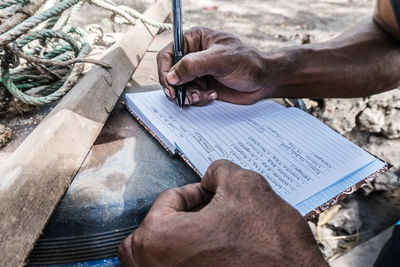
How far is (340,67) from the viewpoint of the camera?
1009mm

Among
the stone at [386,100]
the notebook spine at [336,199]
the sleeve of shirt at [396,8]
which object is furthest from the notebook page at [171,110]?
the stone at [386,100]

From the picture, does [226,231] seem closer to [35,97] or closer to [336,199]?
[336,199]

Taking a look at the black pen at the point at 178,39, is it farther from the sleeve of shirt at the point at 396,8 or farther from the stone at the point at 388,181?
the stone at the point at 388,181

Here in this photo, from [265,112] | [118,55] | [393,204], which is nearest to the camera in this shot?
[265,112]

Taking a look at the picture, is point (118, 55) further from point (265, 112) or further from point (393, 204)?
point (393, 204)

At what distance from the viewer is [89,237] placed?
545 mm

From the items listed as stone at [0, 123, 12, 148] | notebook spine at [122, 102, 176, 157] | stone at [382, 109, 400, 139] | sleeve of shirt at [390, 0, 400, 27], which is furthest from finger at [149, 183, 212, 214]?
stone at [382, 109, 400, 139]

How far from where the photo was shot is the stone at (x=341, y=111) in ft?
5.31

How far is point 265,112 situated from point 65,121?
57 centimetres

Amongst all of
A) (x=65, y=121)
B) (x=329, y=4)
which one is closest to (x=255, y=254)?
(x=65, y=121)

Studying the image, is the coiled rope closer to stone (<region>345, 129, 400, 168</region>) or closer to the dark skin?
the dark skin

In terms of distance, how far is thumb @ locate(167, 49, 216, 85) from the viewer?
0.81m

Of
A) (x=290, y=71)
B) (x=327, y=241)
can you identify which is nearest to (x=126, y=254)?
(x=290, y=71)

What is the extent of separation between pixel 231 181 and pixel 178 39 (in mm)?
559
